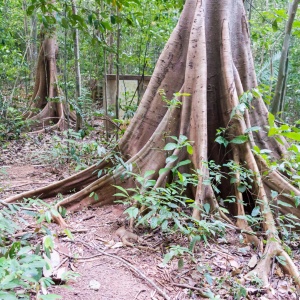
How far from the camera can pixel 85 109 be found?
802 cm

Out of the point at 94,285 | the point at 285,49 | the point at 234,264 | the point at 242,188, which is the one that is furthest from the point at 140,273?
the point at 285,49

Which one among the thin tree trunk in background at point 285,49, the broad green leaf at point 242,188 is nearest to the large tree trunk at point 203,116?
the broad green leaf at point 242,188

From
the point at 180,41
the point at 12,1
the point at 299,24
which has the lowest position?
the point at 180,41

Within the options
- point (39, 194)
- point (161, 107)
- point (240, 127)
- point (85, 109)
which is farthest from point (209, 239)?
point (85, 109)

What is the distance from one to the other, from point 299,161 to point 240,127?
67 cm

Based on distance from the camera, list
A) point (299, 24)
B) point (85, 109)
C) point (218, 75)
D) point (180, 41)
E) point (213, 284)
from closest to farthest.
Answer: point (213, 284) < point (218, 75) < point (180, 41) < point (299, 24) < point (85, 109)

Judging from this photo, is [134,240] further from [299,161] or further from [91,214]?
[299,161]

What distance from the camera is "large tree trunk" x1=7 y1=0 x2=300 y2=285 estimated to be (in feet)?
10.4

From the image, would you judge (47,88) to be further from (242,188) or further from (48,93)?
(242,188)

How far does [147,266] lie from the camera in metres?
2.38

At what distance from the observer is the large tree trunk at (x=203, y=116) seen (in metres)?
3.18

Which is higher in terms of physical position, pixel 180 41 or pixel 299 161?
pixel 180 41

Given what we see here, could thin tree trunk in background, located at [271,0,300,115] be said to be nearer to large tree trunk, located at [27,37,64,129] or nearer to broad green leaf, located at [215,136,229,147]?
broad green leaf, located at [215,136,229,147]

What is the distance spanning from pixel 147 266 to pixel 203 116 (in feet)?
5.30
